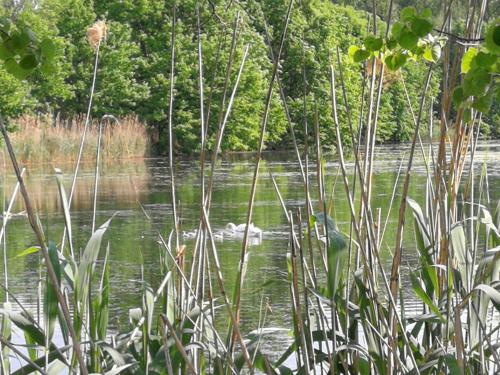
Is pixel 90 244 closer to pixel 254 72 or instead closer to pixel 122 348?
pixel 122 348

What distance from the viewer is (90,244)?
207 cm

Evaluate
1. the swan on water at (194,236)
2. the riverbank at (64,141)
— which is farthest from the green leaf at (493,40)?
the riverbank at (64,141)

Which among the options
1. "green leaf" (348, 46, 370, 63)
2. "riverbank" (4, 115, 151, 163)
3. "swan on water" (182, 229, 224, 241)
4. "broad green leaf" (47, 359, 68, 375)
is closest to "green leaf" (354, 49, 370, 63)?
"green leaf" (348, 46, 370, 63)

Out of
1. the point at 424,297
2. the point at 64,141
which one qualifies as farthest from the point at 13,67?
the point at 64,141

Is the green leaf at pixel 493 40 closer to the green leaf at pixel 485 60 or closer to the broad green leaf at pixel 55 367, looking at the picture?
the green leaf at pixel 485 60

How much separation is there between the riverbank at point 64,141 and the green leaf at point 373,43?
1742cm

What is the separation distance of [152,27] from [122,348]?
2392cm

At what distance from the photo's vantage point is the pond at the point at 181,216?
5.50 meters

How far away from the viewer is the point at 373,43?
1.64 meters

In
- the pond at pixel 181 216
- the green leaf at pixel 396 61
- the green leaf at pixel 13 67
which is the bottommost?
the pond at pixel 181 216

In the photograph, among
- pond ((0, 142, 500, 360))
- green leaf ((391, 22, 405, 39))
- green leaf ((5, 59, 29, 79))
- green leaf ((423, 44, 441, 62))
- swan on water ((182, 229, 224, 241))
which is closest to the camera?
green leaf ((5, 59, 29, 79))

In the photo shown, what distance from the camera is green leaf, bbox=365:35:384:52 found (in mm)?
1632

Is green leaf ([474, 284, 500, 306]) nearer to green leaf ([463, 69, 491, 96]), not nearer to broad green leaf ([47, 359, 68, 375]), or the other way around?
green leaf ([463, 69, 491, 96])

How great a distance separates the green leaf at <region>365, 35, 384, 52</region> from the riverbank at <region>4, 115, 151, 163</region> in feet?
57.1
